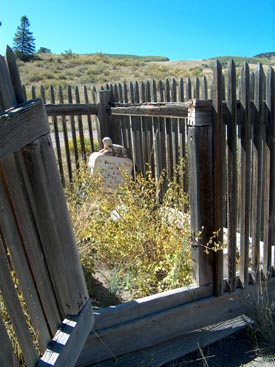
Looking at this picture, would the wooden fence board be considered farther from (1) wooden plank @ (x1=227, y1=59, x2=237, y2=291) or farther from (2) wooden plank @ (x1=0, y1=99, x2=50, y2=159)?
(1) wooden plank @ (x1=227, y1=59, x2=237, y2=291)

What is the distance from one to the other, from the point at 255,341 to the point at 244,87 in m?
2.01

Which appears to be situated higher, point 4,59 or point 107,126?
point 4,59

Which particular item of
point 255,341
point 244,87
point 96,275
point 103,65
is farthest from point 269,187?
point 103,65

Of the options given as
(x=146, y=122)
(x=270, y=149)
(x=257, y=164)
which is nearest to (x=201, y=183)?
(x=257, y=164)

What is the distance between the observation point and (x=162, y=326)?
2.88 m

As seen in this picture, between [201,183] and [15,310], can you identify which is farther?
[201,183]

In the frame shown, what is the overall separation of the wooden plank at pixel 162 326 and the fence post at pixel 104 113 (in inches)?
136

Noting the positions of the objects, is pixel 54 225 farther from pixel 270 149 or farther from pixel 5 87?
pixel 270 149

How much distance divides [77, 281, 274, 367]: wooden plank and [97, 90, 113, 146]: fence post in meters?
3.45

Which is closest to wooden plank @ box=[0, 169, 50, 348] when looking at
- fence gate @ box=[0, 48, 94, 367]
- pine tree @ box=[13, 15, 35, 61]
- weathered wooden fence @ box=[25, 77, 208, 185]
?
fence gate @ box=[0, 48, 94, 367]

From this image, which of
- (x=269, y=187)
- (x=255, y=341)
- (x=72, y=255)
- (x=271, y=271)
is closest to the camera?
(x=72, y=255)

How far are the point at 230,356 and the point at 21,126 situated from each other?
236 centimetres

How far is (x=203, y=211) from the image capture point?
9.42 feet

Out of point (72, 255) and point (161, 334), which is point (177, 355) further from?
point (72, 255)
